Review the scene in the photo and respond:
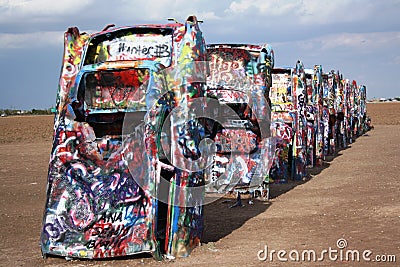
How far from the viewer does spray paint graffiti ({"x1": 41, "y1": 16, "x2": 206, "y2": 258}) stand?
7102 millimetres

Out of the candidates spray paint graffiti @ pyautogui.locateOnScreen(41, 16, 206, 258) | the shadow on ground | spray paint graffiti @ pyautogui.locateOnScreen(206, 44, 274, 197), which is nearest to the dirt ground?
the shadow on ground

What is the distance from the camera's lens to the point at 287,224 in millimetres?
9008

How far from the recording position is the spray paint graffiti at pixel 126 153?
710cm

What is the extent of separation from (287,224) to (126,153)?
299 centimetres

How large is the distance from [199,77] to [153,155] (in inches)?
47.9

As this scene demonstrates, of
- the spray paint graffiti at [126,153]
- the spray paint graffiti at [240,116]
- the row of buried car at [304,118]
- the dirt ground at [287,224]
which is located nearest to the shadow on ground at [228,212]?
the dirt ground at [287,224]

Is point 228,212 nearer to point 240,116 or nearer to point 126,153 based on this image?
point 240,116

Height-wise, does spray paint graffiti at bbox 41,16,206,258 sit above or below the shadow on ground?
above

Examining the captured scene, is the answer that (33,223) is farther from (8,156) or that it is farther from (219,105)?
(8,156)

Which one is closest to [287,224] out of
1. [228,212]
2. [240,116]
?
[228,212]

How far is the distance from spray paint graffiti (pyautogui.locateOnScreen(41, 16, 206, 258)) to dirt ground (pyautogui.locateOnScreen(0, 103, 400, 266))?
30 centimetres

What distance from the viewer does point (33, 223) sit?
989 cm

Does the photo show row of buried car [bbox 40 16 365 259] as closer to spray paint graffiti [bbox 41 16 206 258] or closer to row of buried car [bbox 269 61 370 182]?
spray paint graffiti [bbox 41 16 206 258]

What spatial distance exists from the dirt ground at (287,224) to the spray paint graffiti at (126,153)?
0.30 m
